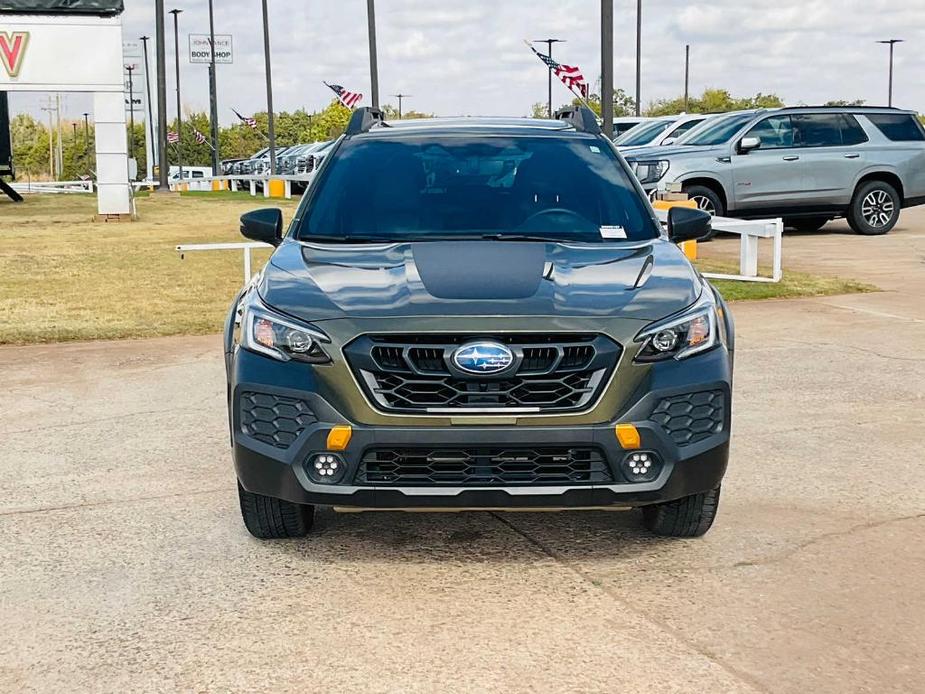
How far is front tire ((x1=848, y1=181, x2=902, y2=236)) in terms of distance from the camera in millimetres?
20438

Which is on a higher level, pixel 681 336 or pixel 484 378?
pixel 681 336

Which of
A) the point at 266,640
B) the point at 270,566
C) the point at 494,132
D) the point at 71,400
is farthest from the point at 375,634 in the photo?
the point at 71,400

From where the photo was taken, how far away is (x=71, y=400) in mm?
8484

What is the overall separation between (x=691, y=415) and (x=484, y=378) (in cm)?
75

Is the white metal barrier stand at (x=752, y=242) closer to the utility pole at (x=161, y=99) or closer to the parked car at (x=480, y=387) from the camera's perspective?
the parked car at (x=480, y=387)

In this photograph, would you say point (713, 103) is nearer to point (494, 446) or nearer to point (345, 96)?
point (345, 96)

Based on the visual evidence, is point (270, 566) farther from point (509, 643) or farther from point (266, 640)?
point (509, 643)

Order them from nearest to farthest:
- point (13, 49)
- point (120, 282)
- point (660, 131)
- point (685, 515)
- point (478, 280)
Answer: point (478, 280), point (685, 515), point (120, 282), point (660, 131), point (13, 49)

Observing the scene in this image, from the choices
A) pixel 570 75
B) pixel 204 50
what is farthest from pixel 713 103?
pixel 570 75

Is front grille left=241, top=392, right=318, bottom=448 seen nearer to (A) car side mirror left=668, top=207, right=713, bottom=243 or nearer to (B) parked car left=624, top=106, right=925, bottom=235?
(A) car side mirror left=668, top=207, right=713, bottom=243

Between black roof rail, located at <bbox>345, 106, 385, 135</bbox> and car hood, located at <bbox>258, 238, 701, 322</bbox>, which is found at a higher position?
black roof rail, located at <bbox>345, 106, 385, 135</bbox>

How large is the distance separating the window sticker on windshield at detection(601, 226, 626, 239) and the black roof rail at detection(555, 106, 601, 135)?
814 millimetres

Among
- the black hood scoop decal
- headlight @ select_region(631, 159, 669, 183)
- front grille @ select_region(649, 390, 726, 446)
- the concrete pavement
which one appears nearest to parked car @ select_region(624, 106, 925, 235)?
headlight @ select_region(631, 159, 669, 183)

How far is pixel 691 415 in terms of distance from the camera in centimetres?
466
